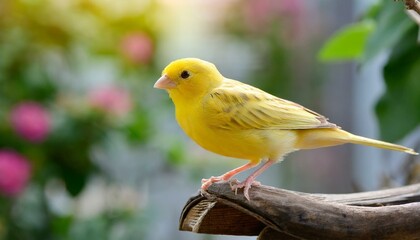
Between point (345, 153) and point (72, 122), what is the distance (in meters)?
1.38

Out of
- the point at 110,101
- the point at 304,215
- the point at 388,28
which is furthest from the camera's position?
the point at 110,101

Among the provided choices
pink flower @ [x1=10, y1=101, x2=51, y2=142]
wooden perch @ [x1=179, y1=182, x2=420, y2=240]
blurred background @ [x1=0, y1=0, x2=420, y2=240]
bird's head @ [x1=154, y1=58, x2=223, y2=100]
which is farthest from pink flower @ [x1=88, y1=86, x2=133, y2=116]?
wooden perch @ [x1=179, y1=182, x2=420, y2=240]

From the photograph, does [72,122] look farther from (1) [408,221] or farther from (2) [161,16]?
(1) [408,221]

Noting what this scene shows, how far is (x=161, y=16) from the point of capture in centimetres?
218

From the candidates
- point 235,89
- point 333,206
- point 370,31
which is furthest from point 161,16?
point 333,206

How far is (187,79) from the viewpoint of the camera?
1000 mm

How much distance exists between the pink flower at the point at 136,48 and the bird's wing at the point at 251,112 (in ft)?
3.41

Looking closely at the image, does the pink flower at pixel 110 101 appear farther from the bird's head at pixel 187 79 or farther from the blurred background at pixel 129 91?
the bird's head at pixel 187 79

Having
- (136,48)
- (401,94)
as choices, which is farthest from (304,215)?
(136,48)

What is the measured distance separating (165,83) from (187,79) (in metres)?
0.03

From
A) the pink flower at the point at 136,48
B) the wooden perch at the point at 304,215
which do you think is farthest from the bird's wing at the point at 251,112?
the pink flower at the point at 136,48

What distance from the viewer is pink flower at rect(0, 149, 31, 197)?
1686 millimetres

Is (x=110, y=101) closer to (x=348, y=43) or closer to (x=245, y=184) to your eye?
(x=348, y=43)

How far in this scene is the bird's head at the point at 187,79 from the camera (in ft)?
3.27
